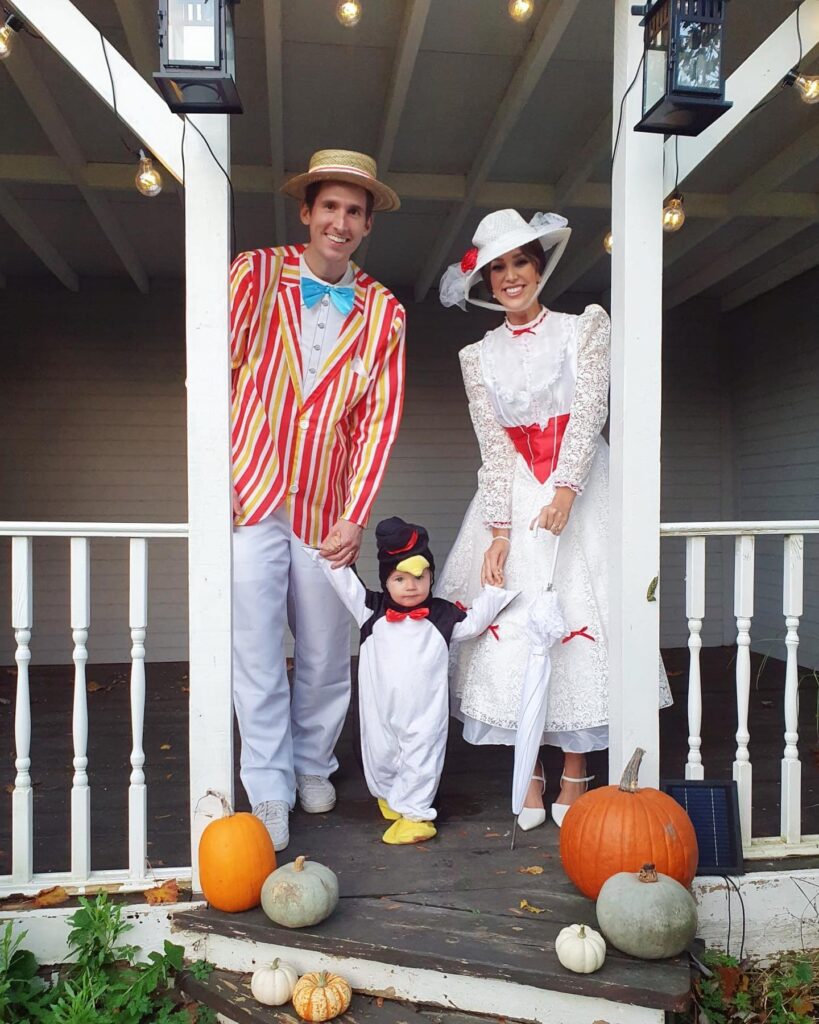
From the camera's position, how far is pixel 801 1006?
2160mm

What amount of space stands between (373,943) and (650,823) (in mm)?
746

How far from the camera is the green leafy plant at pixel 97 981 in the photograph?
6.44ft

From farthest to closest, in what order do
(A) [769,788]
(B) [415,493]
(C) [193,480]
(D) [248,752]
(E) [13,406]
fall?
(B) [415,493] → (E) [13,406] → (A) [769,788] → (D) [248,752] → (C) [193,480]

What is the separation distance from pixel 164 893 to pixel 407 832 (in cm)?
71

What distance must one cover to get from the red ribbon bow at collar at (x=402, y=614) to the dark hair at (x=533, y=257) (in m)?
1.13

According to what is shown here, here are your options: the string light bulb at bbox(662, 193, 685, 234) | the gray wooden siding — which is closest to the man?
the string light bulb at bbox(662, 193, 685, 234)

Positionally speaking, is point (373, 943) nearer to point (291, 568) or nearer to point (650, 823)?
point (650, 823)

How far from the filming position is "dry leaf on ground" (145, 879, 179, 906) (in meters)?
2.20

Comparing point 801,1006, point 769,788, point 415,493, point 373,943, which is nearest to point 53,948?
point 373,943

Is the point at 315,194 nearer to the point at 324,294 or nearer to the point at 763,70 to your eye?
the point at 324,294

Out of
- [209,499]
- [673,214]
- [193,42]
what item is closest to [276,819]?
[209,499]

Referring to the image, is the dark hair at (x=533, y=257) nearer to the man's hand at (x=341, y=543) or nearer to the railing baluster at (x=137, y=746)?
the man's hand at (x=341, y=543)

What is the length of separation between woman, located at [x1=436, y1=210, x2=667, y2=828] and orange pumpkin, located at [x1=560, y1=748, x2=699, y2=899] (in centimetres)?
37

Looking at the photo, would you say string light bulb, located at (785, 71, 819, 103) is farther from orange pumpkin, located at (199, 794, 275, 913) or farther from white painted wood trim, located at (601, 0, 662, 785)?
orange pumpkin, located at (199, 794, 275, 913)
